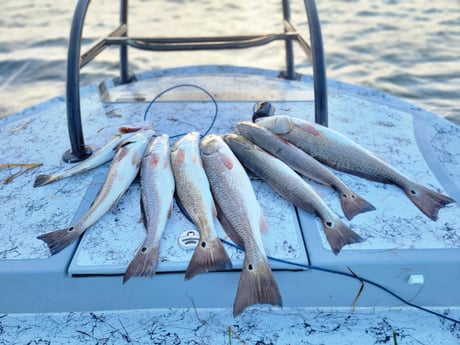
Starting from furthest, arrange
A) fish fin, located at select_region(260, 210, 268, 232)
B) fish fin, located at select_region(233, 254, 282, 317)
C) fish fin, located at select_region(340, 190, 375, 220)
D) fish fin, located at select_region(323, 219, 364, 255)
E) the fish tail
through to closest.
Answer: fish fin, located at select_region(340, 190, 375, 220)
fish fin, located at select_region(260, 210, 268, 232)
fish fin, located at select_region(323, 219, 364, 255)
the fish tail
fish fin, located at select_region(233, 254, 282, 317)

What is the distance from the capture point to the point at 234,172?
2.58m

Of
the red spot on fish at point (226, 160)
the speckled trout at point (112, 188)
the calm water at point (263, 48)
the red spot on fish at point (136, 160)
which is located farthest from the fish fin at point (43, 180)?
the calm water at point (263, 48)

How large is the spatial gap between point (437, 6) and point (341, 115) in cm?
848

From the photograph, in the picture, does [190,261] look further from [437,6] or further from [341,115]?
[437,6]

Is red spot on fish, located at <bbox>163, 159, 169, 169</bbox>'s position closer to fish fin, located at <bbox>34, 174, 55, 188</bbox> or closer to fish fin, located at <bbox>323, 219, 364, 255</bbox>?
fish fin, located at <bbox>34, 174, 55, 188</bbox>

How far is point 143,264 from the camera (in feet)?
6.86

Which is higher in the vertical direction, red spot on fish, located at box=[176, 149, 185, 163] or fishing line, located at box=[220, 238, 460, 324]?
red spot on fish, located at box=[176, 149, 185, 163]

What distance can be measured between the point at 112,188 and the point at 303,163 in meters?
1.14

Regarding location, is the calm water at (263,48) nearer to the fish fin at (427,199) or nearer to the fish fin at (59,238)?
the fish fin at (427,199)

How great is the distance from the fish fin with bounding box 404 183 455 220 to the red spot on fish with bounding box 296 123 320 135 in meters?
0.67

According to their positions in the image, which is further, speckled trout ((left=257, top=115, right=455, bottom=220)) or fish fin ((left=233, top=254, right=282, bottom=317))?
speckled trout ((left=257, top=115, right=455, bottom=220))

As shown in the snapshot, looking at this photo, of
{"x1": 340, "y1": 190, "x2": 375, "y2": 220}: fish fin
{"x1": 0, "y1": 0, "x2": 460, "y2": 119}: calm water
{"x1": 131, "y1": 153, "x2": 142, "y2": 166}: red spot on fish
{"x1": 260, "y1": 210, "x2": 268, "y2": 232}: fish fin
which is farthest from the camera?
{"x1": 0, "y1": 0, "x2": 460, "y2": 119}: calm water

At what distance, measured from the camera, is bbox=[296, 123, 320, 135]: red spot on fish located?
289 centimetres

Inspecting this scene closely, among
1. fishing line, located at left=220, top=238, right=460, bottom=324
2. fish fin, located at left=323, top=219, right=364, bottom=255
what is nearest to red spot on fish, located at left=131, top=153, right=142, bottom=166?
fishing line, located at left=220, top=238, right=460, bottom=324
